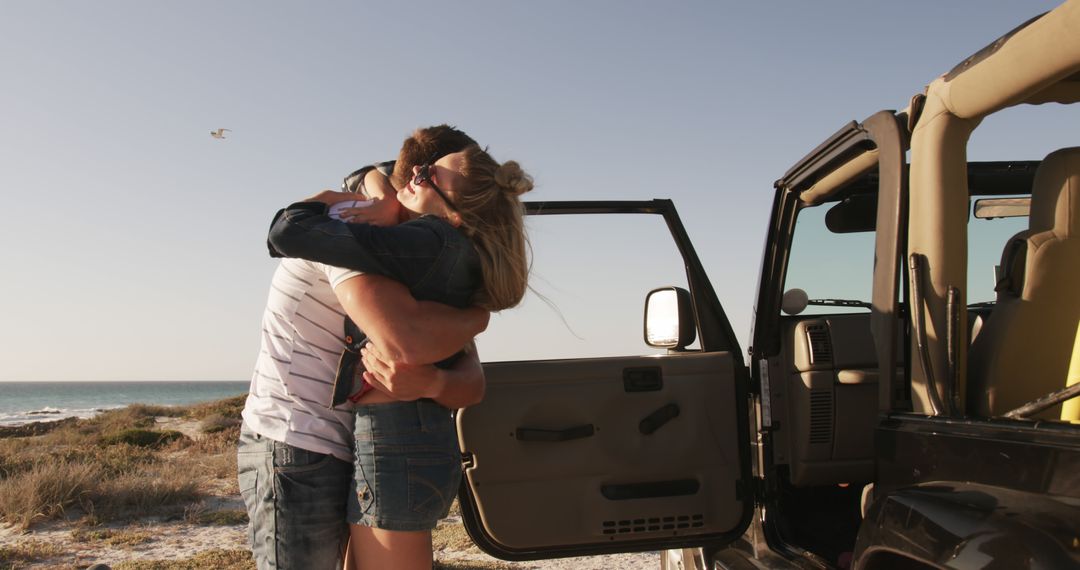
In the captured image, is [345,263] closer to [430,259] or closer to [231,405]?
[430,259]

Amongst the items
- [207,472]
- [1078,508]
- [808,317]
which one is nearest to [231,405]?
[207,472]

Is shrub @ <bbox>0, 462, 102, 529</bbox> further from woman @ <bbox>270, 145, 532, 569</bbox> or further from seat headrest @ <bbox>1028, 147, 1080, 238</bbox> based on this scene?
seat headrest @ <bbox>1028, 147, 1080, 238</bbox>

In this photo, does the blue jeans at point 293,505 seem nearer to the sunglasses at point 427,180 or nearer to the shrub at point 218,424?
the sunglasses at point 427,180

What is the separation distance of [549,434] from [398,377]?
1.14 m

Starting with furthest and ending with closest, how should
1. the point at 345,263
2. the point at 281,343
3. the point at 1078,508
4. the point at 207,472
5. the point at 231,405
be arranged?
the point at 231,405
the point at 207,472
the point at 281,343
the point at 345,263
the point at 1078,508

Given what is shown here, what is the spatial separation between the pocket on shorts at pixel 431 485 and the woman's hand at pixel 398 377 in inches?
6.8

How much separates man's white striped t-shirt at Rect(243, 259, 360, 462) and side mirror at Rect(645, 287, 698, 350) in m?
1.53

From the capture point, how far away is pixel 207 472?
12.1m

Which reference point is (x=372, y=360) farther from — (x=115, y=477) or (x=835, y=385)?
(x=115, y=477)

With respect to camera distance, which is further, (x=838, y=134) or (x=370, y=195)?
(x=838, y=134)

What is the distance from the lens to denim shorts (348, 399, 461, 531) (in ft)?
6.71

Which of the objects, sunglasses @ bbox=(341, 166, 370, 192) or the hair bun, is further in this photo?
sunglasses @ bbox=(341, 166, 370, 192)

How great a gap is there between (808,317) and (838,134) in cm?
118

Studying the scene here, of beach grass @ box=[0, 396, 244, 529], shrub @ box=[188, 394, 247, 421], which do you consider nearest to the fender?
beach grass @ box=[0, 396, 244, 529]
